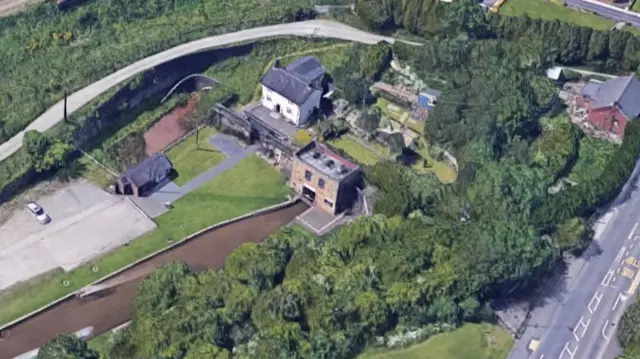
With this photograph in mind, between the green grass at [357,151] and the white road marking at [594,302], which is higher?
the green grass at [357,151]

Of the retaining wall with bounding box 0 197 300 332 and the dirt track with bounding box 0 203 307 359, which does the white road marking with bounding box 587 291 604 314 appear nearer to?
the dirt track with bounding box 0 203 307 359

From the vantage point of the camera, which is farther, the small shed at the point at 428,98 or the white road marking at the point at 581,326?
the small shed at the point at 428,98

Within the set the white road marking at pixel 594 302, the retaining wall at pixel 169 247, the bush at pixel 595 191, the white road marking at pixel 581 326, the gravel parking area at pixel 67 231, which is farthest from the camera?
the bush at pixel 595 191

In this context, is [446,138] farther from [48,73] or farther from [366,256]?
[48,73]

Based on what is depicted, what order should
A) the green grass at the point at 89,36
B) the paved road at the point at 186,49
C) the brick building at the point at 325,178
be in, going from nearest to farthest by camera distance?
1. the brick building at the point at 325,178
2. the paved road at the point at 186,49
3. the green grass at the point at 89,36

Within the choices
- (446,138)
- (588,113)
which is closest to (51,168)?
(446,138)

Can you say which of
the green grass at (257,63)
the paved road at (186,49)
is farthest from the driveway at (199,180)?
the paved road at (186,49)

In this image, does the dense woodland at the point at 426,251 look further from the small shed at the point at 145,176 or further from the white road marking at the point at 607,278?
the small shed at the point at 145,176

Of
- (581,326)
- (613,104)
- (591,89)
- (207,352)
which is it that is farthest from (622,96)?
(207,352)

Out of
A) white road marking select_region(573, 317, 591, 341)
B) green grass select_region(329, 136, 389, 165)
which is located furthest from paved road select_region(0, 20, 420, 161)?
white road marking select_region(573, 317, 591, 341)
